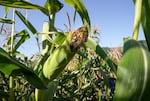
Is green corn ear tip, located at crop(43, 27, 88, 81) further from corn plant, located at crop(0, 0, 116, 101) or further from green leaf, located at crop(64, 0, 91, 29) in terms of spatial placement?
green leaf, located at crop(64, 0, 91, 29)

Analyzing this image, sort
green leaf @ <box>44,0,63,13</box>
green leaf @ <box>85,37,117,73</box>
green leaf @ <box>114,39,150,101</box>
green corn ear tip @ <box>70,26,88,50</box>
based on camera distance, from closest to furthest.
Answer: green leaf @ <box>114,39,150,101</box> < green corn ear tip @ <box>70,26,88,50</box> < green leaf @ <box>85,37,117,73</box> < green leaf @ <box>44,0,63,13</box>

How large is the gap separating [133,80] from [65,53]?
0.85 ft

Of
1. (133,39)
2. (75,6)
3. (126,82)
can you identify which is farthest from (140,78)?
(75,6)

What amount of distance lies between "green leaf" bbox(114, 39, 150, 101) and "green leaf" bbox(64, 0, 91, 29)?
38cm

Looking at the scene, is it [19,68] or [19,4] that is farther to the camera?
[19,4]

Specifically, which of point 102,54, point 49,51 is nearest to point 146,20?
point 102,54

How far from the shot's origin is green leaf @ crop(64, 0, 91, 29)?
124 cm

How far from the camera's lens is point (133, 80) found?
889mm

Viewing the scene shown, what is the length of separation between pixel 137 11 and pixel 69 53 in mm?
291

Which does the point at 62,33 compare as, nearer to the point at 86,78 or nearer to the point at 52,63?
the point at 52,63

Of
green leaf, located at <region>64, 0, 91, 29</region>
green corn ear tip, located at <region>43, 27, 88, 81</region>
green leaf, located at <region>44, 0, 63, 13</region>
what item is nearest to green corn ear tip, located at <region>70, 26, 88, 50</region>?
green corn ear tip, located at <region>43, 27, 88, 81</region>

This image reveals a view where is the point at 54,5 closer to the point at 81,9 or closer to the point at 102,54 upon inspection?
the point at 81,9

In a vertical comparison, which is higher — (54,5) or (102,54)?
(54,5)

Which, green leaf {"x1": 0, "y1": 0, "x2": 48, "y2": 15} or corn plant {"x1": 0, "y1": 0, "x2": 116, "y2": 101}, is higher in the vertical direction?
green leaf {"x1": 0, "y1": 0, "x2": 48, "y2": 15}
